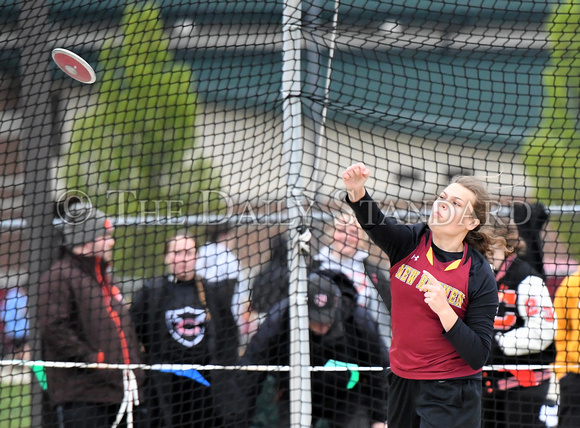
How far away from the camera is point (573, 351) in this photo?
12.2 feet

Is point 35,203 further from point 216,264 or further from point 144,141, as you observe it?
point 144,141

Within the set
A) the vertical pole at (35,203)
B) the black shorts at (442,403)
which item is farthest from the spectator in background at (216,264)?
the black shorts at (442,403)

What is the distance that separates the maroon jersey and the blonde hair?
12 centimetres

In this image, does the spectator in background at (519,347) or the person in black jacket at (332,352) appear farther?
the person in black jacket at (332,352)

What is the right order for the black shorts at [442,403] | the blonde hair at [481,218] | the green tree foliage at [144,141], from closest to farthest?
the black shorts at [442,403] → the blonde hair at [481,218] → the green tree foliage at [144,141]

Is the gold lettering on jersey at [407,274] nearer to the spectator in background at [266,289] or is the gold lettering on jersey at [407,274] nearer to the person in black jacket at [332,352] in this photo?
the person in black jacket at [332,352]

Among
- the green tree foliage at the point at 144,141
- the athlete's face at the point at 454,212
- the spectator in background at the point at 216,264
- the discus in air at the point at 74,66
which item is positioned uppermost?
the green tree foliage at the point at 144,141

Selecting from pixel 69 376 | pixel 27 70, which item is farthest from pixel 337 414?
pixel 27 70

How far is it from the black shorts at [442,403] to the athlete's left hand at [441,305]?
0.88 ft

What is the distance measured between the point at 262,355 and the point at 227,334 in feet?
0.78

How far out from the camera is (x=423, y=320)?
237cm

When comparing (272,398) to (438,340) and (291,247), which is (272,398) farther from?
(438,340)

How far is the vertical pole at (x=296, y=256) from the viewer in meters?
3.25

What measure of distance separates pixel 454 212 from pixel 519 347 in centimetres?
163
